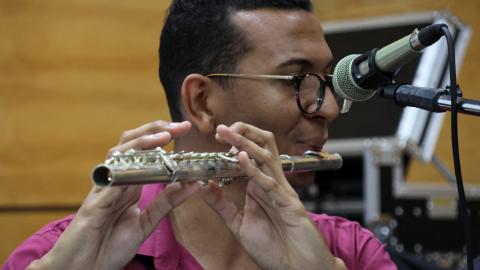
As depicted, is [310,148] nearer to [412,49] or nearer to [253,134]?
[253,134]

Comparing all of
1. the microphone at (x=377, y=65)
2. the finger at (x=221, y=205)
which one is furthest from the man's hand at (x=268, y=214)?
the microphone at (x=377, y=65)

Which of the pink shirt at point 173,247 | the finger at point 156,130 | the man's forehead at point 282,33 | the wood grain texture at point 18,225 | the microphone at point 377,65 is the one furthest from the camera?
the wood grain texture at point 18,225

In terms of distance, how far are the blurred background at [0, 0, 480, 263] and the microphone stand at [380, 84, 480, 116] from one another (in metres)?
2.65

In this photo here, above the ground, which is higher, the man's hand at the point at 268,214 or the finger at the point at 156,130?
the finger at the point at 156,130

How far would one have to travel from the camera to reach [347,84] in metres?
1.28

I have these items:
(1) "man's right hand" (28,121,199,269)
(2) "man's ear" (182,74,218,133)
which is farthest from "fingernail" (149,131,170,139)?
(2) "man's ear" (182,74,218,133)

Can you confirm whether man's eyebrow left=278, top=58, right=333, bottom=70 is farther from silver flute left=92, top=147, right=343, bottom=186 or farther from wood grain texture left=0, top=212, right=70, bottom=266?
wood grain texture left=0, top=212, right=70, bottom=266

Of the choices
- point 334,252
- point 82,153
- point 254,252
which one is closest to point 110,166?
point 254,252

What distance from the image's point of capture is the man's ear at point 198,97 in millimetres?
1664

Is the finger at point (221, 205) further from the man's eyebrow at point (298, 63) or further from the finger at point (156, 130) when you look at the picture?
the man's eyebrow at point (298, 63)

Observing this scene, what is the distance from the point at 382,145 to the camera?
2.90 m

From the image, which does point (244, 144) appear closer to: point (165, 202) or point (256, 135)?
point (256, 135)

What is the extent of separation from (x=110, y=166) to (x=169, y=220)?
48cm

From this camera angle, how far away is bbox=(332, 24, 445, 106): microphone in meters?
1.17
